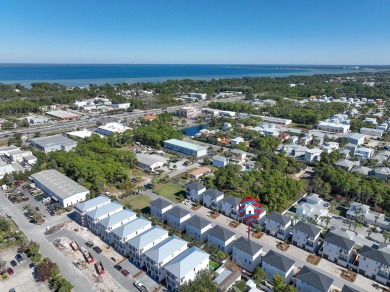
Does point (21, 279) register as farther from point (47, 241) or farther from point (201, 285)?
point (201, 285)

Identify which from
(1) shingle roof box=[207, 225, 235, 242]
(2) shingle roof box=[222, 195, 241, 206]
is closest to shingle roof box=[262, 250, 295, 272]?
(1) shingle roof box=[207, 225, 235, 242]

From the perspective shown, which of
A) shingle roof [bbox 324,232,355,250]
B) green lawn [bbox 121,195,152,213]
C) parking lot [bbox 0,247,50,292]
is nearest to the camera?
parking lot [bbox 0,247,50,292]

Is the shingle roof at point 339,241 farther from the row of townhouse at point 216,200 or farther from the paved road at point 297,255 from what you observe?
the row of townhouse at point 216,200

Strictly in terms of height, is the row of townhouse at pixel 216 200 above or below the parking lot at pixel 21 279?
above

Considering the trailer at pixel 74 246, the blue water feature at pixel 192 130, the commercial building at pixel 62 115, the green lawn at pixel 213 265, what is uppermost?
the commercial building at pixel 62 115

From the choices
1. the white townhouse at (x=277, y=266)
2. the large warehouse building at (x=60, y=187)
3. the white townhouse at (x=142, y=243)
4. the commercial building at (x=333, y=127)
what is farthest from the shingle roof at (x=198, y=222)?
the commercial building at (x=333, y=127)

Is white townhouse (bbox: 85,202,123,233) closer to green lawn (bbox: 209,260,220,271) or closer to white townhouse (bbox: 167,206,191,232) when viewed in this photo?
white townhouse (bbox: 167,206,191,232)

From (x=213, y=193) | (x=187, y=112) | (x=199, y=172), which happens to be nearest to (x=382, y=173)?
(x=213, y=193)
